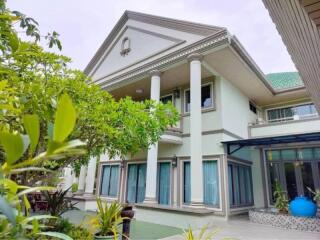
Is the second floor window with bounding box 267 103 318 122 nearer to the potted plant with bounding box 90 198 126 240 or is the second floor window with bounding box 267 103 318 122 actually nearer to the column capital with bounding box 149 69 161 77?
the column capital with bounding box 149 69 161 77

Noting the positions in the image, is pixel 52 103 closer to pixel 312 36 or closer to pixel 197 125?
pixel 312 36

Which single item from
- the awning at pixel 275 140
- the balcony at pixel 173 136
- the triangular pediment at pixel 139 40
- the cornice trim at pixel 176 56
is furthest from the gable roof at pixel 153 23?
the awning at pixel 275 140

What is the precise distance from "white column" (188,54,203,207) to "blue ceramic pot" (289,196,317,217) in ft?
10.5

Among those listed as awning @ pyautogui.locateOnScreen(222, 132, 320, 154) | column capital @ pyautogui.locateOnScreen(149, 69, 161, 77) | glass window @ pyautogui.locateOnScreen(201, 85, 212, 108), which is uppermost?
column capital @ pyautogui.locateOnScreen(149, 69, 161, 77)

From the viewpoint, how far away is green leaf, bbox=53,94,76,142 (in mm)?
628

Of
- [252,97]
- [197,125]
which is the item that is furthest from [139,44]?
[252,97]

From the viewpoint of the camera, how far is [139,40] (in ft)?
38.3

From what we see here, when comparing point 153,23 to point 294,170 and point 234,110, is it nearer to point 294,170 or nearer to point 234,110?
point 234,110

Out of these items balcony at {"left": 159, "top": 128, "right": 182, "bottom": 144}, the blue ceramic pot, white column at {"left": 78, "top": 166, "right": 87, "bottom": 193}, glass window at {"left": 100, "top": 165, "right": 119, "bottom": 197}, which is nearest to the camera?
the blue ceramic pot

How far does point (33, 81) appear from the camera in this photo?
3.12m

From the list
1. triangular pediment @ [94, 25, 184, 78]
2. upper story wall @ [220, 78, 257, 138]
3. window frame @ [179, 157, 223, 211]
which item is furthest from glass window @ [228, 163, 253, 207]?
triangular pediment @ [94, 25, 184, 78]

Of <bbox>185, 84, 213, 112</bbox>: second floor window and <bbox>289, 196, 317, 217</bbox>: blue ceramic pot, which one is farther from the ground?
<bbox>185, 84, 213, 112</bbox>: second floor window

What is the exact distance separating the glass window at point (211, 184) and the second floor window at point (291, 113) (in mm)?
5140

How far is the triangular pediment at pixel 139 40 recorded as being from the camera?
958cm
